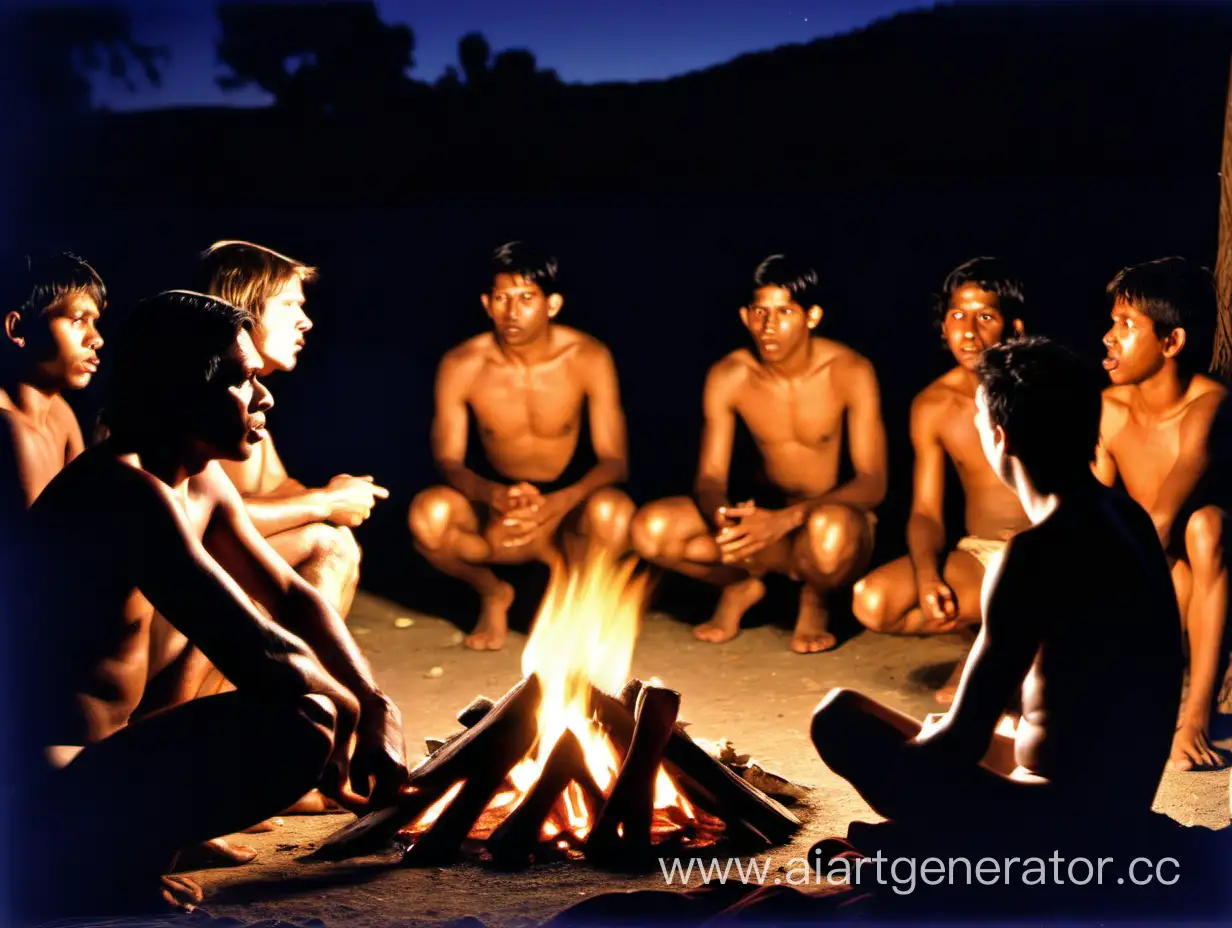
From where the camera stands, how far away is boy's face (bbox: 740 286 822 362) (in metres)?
7.03

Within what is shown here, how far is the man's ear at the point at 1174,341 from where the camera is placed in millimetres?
5352

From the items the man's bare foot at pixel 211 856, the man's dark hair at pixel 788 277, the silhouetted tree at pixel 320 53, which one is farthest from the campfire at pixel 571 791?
the silhouetted tree at pixel 320 53

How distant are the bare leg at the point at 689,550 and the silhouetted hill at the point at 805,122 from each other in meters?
2.71

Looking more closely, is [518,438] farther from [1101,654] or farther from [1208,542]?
[1101,654]

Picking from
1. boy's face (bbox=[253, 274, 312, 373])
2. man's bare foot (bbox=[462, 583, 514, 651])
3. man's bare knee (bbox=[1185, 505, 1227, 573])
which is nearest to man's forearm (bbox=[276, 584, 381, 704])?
boy's face (bbox=[253, 274, 312, 373])

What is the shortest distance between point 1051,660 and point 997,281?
3.15 m

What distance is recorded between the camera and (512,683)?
655cm

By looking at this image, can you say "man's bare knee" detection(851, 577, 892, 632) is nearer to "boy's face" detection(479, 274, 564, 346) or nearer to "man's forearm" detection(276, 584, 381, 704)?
"boy's face" detection(479, 274, 564, 346)

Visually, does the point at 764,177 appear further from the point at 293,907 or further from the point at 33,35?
the point at 293,907

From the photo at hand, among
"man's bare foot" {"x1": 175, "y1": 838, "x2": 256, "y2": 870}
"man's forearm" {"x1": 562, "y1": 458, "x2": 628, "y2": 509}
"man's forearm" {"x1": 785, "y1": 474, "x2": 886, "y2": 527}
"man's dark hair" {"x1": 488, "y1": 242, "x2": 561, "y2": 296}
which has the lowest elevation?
"man's bare foot" {"x1": 175, "y1": 838, "x2": 256, "y2": 870}

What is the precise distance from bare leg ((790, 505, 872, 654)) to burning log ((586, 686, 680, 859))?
2.77m

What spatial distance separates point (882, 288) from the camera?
350 inches

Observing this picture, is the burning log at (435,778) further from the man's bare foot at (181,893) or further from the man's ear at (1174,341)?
the man's ear at (1174,341)

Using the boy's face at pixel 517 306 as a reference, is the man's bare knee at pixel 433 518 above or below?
below
